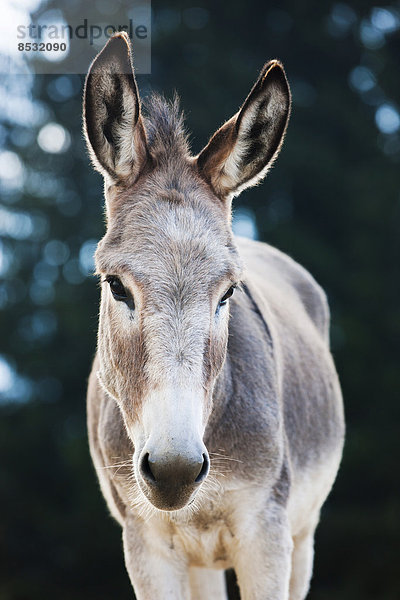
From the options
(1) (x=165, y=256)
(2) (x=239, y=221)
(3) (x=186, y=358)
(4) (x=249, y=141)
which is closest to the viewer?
(3) (x=186, y=358)

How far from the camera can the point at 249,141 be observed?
3.26 metres

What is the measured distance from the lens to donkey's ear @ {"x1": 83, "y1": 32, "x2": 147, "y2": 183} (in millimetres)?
2988

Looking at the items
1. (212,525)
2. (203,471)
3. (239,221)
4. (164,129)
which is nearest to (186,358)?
(203,471)

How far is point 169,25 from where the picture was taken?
13.0 metres

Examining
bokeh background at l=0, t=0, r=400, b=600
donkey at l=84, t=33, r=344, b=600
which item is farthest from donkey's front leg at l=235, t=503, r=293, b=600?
bokeh background at l=0, t=0, r=400, b=600

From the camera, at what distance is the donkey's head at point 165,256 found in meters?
2.53

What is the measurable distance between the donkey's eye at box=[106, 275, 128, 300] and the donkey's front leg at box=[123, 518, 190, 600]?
45.4 inches

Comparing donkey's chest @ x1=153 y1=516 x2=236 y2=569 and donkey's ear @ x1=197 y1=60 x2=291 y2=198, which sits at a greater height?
donkey's ear @ x1=197 y1=60 x2=291 y2=198

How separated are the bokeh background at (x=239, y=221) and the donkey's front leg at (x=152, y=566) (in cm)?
809

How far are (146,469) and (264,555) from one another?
1123 mm

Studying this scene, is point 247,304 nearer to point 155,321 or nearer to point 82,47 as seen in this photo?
point 155,321

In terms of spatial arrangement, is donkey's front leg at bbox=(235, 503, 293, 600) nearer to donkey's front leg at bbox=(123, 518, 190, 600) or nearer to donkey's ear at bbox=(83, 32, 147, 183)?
donkey's front leg at bbox=(123, 518, 190, 600)

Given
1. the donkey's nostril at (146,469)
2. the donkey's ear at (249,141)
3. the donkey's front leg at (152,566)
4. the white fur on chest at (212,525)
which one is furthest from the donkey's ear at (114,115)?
the donkey's front leg at (152,566)

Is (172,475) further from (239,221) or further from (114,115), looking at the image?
Answer: (239,221)
